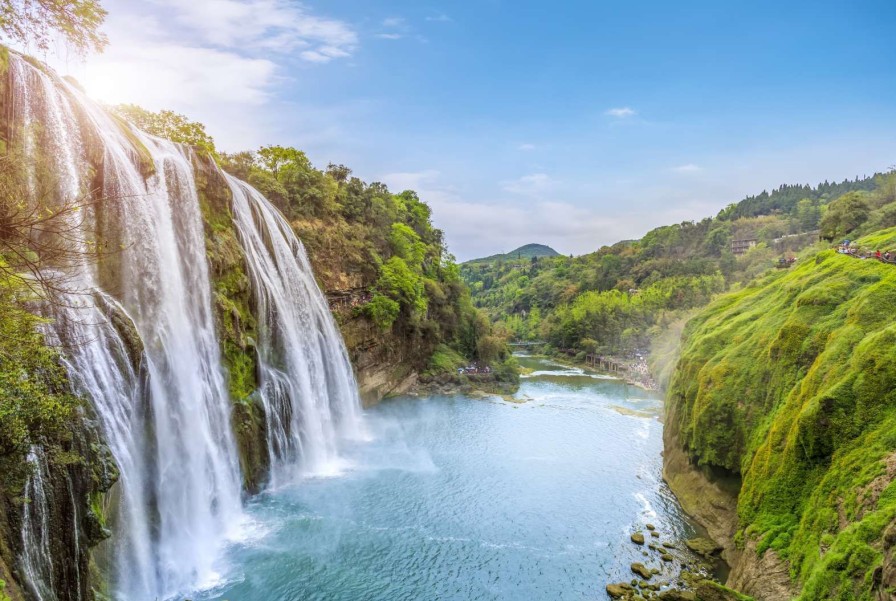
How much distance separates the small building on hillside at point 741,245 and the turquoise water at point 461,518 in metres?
87.6

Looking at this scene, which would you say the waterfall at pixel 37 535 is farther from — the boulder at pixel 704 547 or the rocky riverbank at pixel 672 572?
the boulder at pixel 704 547

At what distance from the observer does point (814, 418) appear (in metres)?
14.6

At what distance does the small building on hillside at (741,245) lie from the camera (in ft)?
347

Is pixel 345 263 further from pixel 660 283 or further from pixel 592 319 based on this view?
pixel 660 283

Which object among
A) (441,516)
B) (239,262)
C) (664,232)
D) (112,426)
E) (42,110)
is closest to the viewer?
(112,426)

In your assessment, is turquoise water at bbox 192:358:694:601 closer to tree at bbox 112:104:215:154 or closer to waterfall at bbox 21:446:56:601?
waterfall at bbox 21:446:56:601

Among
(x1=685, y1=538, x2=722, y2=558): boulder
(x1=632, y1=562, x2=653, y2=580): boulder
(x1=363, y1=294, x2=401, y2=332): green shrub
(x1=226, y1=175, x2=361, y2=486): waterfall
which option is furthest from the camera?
(x1=363, y1=294, x2=401, y2=332): green shrub

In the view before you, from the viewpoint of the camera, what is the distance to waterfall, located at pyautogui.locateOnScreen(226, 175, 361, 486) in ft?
82.5

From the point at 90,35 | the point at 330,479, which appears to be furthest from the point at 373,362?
the point at 90,35

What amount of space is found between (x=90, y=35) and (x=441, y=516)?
64.7ft

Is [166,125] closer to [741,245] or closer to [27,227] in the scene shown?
[27,227]

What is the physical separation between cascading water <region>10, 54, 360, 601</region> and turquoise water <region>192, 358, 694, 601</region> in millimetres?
1846

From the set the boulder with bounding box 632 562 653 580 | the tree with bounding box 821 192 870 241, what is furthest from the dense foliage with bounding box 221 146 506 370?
the tree with bounding box 821 192 870 241

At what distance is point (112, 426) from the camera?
1462 centimetres
